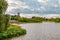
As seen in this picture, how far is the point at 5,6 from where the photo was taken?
163 ft

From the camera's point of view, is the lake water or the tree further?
the lake water

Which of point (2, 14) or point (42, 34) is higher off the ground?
point (2, 14)

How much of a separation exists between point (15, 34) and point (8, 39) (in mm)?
6641

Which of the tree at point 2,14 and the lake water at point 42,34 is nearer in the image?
the tree at point 2,14

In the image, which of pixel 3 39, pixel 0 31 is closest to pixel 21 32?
pixel 0 31

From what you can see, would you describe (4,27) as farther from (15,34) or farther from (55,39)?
(55,39)

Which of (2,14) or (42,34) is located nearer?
(2,14)

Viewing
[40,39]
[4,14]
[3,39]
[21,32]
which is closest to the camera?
[3,39]

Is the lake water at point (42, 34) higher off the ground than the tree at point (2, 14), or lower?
lower

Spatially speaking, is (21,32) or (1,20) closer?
(1,20)

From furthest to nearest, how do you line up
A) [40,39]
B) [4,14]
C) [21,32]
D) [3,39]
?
[21,32] < [4,14] < [40,39] < [3,39]

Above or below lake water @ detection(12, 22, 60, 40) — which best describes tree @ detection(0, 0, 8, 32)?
above

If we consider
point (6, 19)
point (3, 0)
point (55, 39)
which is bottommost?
point (55, 39)

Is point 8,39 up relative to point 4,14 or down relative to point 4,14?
down
